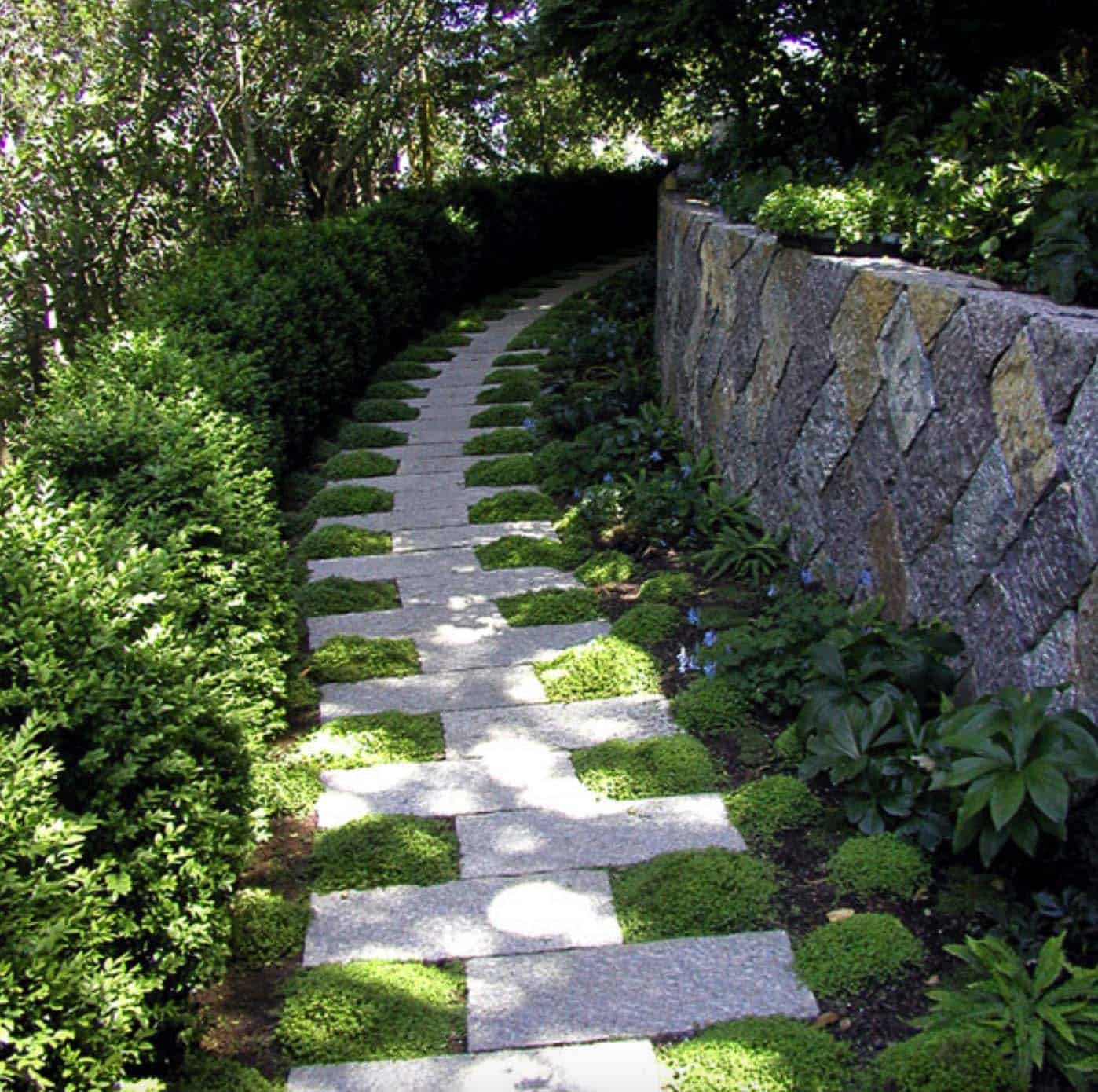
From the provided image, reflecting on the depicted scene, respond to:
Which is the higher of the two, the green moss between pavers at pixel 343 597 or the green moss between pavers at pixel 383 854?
the green moss between pavers at pixel 343 597

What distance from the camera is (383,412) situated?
26.9ft

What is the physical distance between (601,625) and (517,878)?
1732 millimetres

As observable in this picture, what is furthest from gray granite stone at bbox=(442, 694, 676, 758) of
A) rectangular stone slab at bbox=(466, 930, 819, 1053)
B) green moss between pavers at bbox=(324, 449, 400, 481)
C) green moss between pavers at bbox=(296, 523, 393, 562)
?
green moss between pavers at bbox=(324, 449, 400, 481)

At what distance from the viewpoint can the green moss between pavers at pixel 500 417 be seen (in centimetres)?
787

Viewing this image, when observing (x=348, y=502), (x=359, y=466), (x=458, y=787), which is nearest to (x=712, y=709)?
(x=458, y=787)

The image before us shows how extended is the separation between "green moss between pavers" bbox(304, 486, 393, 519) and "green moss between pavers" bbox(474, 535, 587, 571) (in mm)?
881

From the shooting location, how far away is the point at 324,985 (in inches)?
108

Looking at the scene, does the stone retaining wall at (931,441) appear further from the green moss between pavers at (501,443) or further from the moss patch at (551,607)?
the green moss between pavers at (501,443)

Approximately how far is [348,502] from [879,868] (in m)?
3.98

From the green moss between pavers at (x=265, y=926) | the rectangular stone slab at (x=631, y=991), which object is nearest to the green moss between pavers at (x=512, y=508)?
the green moss between pavers at (x=265, y=926)

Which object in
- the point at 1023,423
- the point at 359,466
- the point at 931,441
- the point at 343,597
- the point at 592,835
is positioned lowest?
the point at 592,835

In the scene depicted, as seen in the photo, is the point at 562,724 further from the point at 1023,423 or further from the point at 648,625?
the point at 1023,423

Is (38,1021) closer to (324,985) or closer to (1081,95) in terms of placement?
(324,985)

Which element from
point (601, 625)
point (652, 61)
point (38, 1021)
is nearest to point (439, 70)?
point (652, 61)
